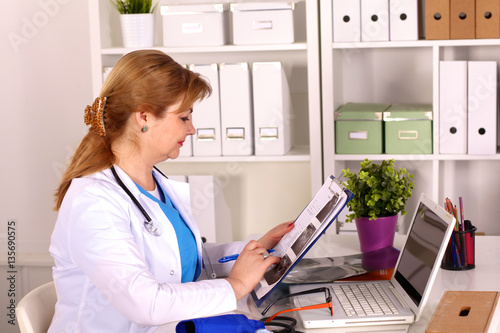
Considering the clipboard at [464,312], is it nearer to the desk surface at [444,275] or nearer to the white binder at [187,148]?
the desk surface at [444,275]

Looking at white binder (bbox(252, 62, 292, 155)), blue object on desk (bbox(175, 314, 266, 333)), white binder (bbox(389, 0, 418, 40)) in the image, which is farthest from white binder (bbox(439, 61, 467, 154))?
blue object on desk (bbox(175, 314, 266, 333))

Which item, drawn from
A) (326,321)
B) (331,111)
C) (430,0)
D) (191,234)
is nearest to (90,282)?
(191,234)

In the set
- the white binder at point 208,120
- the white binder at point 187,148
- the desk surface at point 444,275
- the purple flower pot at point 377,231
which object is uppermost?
the white binder at point 208,120

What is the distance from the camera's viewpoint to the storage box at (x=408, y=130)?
2650 mm

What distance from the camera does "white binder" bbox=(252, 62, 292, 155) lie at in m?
2.69

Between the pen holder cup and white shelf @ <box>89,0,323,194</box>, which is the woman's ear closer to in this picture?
the pen holder cup

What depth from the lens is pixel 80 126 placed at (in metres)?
3.29

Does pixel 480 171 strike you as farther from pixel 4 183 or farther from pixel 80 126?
pixel 4 183

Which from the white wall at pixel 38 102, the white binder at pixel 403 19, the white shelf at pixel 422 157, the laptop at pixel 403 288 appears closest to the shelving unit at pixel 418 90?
the white shelf at pixel 422 157

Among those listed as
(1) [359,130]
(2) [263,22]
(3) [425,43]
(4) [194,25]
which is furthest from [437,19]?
(4) [194,25]

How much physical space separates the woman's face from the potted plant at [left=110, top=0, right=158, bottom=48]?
128 cm

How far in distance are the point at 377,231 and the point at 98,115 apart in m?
0.88

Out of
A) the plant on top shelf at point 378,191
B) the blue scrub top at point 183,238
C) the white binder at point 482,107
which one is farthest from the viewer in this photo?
the white binder at point 482,107

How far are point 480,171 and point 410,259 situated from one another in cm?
149
